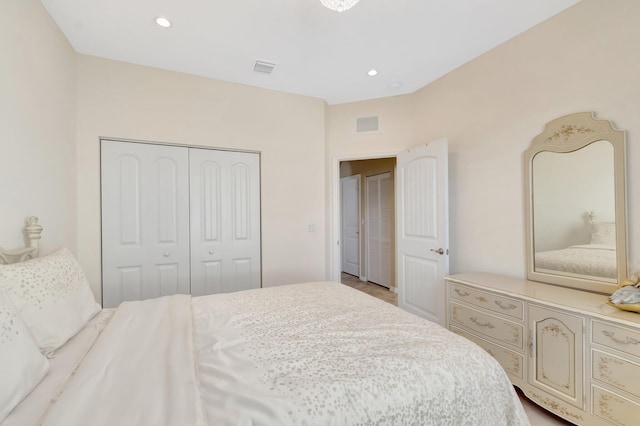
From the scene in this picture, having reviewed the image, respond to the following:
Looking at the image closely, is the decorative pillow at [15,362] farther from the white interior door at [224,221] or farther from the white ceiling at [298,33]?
the white ceiling at [298,33]

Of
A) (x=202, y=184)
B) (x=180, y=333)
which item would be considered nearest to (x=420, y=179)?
(x=202, y=184)

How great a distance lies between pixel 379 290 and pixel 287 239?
7.02 feet

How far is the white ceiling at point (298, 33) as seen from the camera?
197cm

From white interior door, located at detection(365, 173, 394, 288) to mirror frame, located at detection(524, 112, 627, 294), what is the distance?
7.89 ft

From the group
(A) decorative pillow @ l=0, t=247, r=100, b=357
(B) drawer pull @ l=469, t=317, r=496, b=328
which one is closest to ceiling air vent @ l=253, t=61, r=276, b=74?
(A) decorative pillow @ l=0, t=247, r=100, b=357

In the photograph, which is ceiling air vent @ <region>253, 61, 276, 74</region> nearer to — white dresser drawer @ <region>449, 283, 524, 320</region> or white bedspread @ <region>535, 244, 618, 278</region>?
white dresser drawer @ <region>449, 283, 524, 320</region>

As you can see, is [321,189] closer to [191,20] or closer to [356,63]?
[356,63]

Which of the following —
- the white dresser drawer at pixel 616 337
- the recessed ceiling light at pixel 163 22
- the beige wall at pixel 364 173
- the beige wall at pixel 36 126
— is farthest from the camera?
the beige wall at pixel 364 173

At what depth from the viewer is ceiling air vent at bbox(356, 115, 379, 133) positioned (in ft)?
11.5

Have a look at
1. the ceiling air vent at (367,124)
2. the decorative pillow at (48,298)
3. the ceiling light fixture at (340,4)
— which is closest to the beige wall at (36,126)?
the decorative pillow at (48,298)

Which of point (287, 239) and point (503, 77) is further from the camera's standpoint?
point (287, 239)

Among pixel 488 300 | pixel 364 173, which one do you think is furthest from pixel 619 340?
pixel 364 173

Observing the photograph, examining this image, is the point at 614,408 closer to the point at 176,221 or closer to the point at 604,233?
the point at 604,233

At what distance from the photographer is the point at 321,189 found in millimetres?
3518
